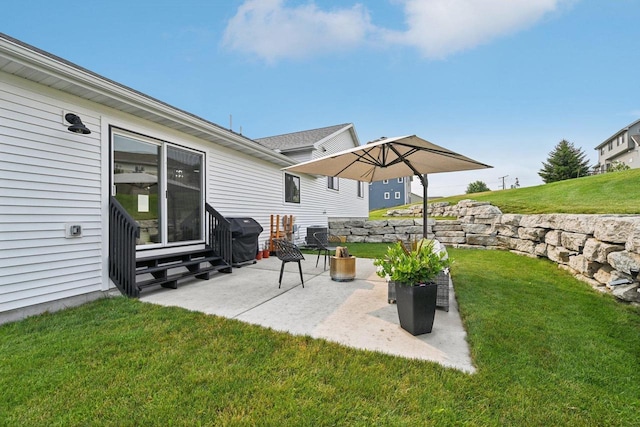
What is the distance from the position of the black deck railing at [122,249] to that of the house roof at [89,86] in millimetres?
1398

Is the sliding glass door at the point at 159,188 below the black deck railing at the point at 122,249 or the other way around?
the other way around

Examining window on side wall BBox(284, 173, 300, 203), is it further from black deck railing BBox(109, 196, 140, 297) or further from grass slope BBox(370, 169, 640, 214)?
grass slope BBox(370, 169, 640, 214)

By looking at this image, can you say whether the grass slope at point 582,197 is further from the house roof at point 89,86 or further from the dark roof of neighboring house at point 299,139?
the house roof at point 89,86

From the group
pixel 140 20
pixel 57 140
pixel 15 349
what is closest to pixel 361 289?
pixel 15 349

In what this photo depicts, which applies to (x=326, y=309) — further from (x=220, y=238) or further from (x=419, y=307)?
(x=220, y=238)

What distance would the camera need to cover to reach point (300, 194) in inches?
388

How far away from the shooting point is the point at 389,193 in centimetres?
2945

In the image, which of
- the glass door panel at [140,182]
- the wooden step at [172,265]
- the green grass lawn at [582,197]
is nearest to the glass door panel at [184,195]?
the glass door panel at [140,182]

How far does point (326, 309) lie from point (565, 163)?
34.6 m

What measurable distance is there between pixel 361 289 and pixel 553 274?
137 inches

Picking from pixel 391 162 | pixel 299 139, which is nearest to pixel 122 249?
pixel 391 162

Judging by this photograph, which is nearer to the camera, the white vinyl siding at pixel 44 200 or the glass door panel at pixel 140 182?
the white vinyl siding at pixel 44 200

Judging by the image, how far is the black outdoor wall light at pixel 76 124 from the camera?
3555 mm

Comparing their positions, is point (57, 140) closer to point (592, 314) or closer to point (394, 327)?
point (394, 327)
